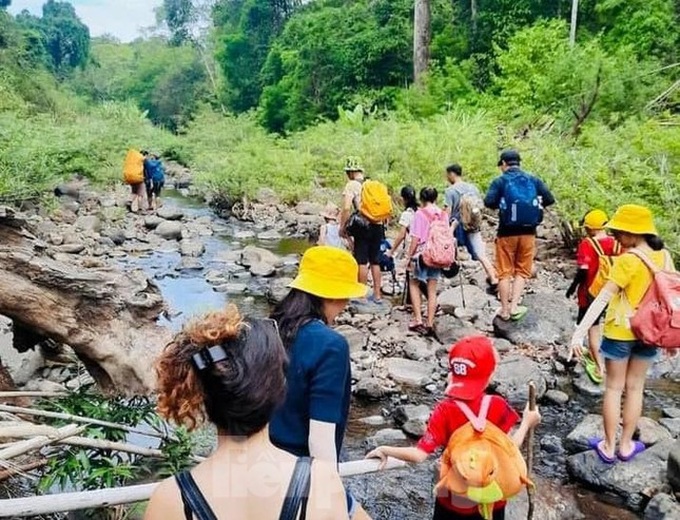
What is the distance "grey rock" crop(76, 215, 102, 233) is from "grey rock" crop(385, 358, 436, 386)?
Answer: 1005 centimetres

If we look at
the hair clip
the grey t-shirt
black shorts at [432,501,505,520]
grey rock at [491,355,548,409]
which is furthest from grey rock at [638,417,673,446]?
the hair clip

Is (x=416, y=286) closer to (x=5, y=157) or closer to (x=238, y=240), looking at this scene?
(x=238, y=240)

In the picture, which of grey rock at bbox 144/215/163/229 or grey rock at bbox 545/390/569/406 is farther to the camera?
grey rock at bbox 144/215/163/229

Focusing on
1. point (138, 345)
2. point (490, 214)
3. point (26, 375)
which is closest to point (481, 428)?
point (138, 345)

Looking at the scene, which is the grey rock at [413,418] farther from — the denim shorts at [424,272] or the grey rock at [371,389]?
the denim shorts at [424,272]

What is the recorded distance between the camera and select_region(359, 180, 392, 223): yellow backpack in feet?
26.5

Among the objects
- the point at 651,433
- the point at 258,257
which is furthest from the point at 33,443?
the point at 258,257

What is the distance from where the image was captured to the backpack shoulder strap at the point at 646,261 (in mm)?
4180

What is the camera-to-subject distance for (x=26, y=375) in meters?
6.30

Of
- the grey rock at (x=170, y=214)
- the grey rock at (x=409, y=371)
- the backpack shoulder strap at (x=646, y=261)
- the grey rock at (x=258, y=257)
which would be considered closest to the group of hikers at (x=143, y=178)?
the grey rock at (x=170, y=214)

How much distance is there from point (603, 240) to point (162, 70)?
56010mm

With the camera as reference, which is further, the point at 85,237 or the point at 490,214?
the point at 85,237

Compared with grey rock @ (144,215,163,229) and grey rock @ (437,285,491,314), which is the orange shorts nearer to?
grey rock @ (437,285,491,314)

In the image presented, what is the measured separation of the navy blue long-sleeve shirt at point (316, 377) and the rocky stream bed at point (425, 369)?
415 millimetres
